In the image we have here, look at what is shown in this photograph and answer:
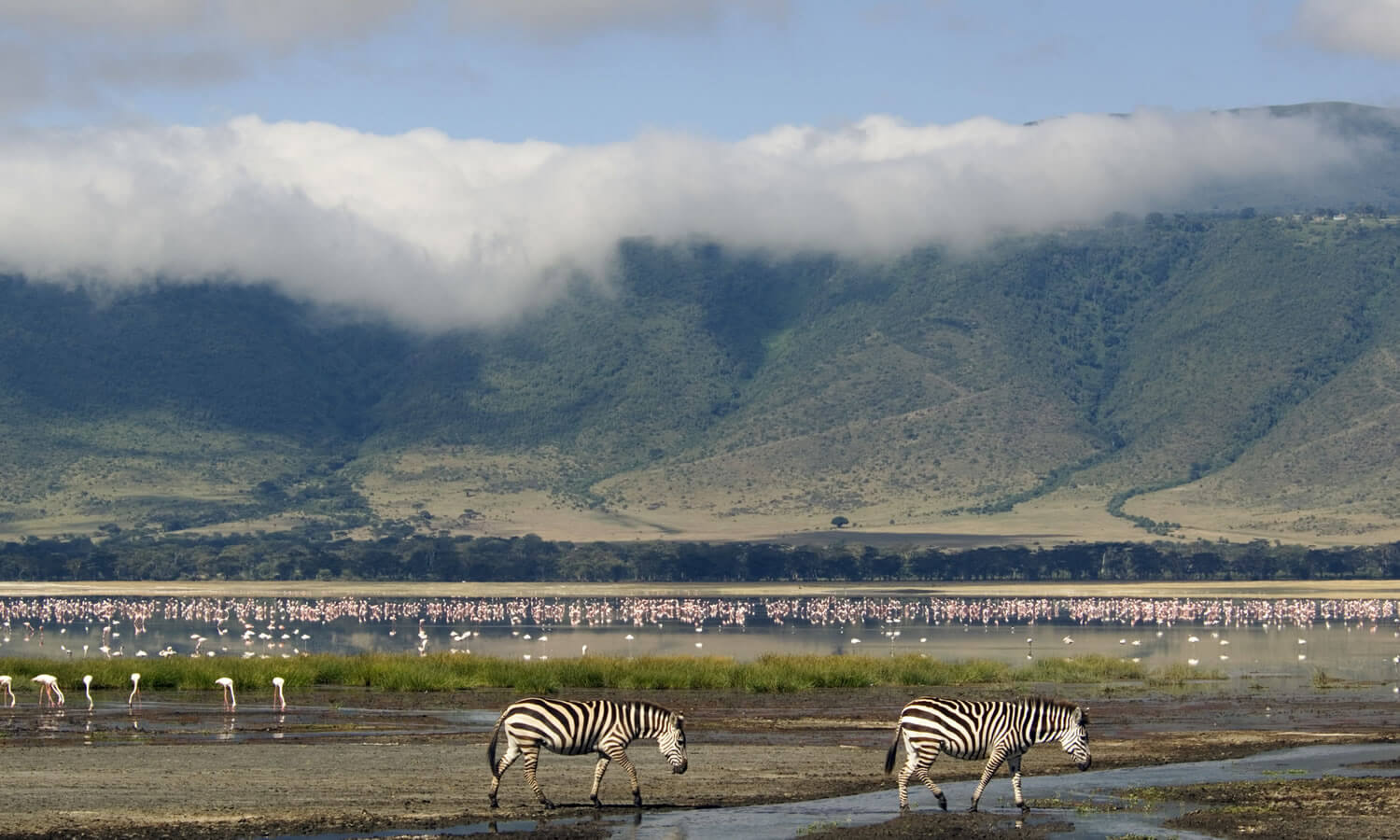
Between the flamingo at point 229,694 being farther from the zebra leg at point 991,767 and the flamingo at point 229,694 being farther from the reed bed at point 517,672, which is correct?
the zebra leg at point 991,767

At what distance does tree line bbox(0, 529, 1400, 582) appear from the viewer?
146 m

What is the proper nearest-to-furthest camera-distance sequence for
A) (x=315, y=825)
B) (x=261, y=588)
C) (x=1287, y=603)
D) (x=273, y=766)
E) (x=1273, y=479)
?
(x=315, y=825) → (x=273, y=766) → (x=1287, y=603) → (x=261, y=588) → (x=1273, y=479)

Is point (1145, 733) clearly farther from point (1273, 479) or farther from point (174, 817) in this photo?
point (1273, 479)

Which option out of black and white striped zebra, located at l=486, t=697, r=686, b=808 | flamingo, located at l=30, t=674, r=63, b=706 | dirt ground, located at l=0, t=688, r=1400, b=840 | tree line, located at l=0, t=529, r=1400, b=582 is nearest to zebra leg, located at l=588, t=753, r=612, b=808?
black and white striped zebra, located at l=486, t=697, r=686, b=808

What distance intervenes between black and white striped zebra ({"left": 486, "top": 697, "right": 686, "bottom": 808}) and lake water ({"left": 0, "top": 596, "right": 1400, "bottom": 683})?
77.6 feet

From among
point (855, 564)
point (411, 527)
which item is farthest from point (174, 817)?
point (411, 527)

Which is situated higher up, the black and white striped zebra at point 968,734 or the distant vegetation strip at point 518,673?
the black and white striped zebra at point 968,734

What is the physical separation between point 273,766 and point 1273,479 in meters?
157

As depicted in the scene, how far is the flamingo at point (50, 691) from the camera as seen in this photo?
36125 millimetres

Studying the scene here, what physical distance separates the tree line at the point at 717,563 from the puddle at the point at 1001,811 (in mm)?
116831

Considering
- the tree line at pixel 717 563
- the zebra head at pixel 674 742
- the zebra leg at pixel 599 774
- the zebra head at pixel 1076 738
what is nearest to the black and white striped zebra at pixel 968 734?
the zebra head at pixel 1076 738

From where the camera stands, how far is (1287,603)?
352 ft

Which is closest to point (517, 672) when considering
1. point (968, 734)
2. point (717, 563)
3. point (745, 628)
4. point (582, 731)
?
point (582, 731)

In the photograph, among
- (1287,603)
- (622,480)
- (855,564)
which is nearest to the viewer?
(1287,603)
